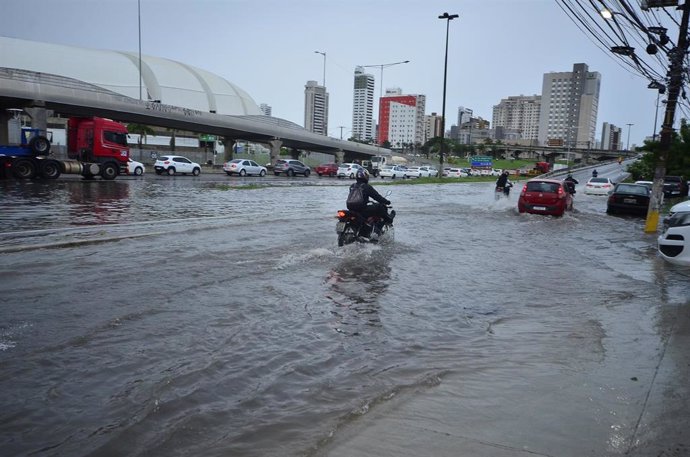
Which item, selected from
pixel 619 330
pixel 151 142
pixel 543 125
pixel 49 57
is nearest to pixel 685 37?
pixel 619 330

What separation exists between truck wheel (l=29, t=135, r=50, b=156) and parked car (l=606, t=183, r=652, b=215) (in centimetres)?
2752

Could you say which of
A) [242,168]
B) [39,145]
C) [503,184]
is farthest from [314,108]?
[39,145]

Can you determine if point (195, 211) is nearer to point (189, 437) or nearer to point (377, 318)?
point (377, 318)

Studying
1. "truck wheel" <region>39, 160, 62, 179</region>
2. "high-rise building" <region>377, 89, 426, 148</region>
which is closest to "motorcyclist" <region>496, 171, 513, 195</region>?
"truck wheel" <region>39, 160, 62, 179</region>

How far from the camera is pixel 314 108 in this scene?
162500 mm

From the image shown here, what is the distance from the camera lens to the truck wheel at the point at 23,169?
26.7 metres

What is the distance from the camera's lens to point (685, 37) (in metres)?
17.4

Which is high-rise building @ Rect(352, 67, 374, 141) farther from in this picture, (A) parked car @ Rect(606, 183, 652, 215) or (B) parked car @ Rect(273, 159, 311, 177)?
(A) parked car @ Rect(606, 183, 652, 215)

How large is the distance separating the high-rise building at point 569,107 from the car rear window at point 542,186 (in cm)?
14879

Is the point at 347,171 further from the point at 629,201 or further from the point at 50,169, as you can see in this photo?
the point at 629,201

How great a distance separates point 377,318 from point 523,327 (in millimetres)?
1786

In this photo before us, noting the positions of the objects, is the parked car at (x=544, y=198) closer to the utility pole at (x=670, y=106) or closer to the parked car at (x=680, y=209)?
the utility pole at (x=670, y=106)

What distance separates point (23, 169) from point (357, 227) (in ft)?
74.9

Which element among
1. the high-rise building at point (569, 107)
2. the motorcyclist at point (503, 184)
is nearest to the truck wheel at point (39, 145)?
the motorcyclist at point (503, 184)
